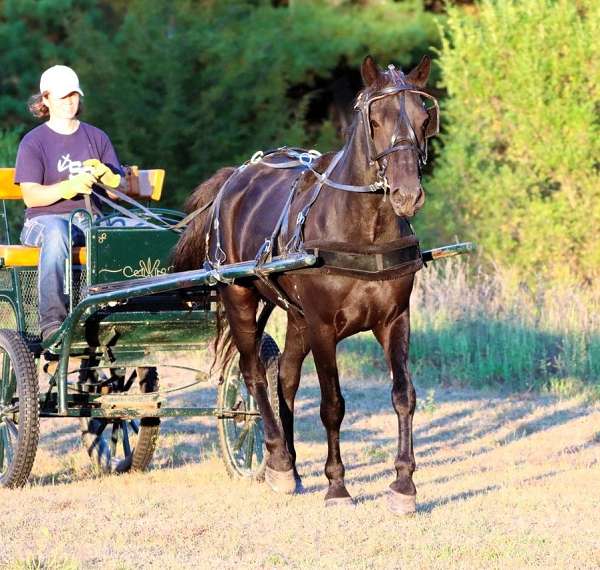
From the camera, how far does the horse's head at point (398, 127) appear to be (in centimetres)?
607

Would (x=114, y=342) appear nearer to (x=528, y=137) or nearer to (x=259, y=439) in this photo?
(x=259, y=439)

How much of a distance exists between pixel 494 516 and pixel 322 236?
4.94ft

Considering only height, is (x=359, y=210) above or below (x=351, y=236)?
above

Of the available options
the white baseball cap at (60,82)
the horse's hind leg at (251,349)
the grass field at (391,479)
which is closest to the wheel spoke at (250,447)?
the grass field at (391,479)


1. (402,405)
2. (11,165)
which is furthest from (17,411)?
(11,165)

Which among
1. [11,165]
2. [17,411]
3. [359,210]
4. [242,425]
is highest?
[359,210]

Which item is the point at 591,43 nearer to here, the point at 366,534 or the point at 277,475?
the point at 277,475

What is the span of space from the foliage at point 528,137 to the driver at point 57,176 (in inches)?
303

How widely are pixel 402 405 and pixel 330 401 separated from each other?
47cm

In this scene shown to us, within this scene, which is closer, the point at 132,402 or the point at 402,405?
the point at 402,405

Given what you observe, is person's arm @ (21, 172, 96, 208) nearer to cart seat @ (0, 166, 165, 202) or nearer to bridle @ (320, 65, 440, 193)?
cart seat @ (0, 166, 165, 202)

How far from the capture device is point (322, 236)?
6625 mm

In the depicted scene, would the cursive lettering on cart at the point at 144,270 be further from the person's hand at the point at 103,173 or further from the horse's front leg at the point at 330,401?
the horse's front leg at the point at 330,401

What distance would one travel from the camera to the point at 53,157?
8.10 metres
